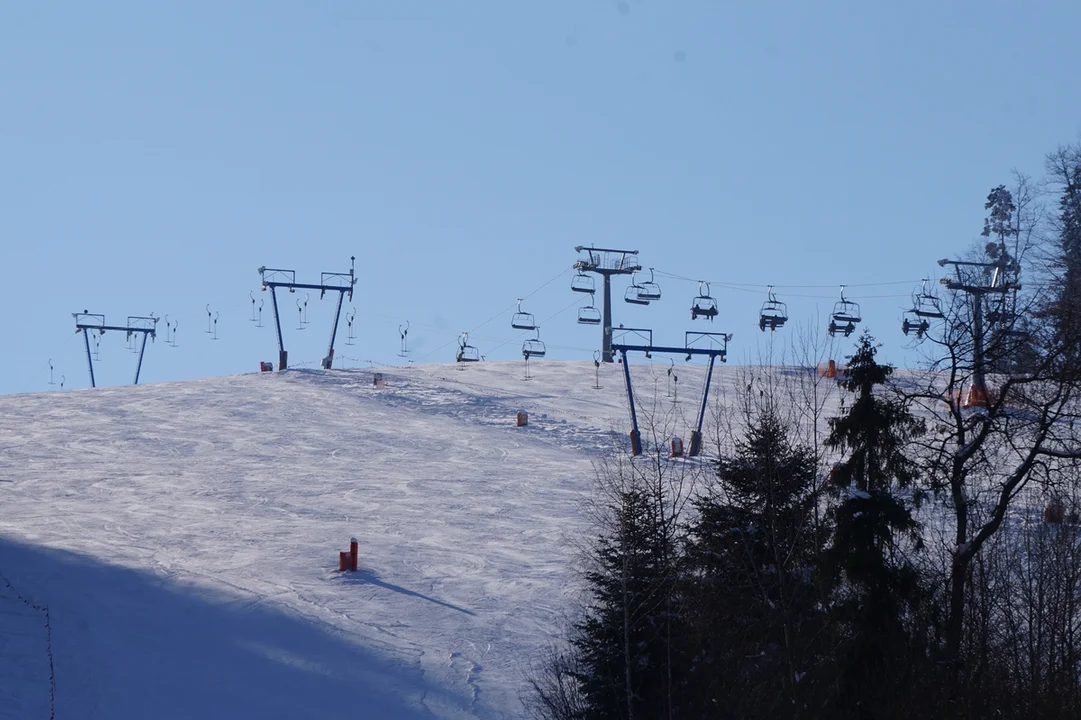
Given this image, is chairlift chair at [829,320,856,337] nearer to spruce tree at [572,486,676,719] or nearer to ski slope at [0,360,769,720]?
ski slope at [0,360,769,720]

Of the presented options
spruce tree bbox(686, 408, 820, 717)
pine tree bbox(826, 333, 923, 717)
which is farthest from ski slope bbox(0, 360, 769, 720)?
pine tree bbox(826, 333, 923, 717)

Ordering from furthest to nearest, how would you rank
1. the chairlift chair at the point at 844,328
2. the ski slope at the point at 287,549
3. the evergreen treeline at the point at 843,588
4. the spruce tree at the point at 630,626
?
1. the chairlift chair at the point at 844,328
2. the ski slope at the point at 287,549
3. the spruce tree at the point at 630,626
4. the evergreen treeline at the point at 843,588

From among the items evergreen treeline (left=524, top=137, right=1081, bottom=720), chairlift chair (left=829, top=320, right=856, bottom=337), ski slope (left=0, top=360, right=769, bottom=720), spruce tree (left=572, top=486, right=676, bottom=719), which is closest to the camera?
evergreen treeline (left=524, top=137, right=1081, bottom=720)

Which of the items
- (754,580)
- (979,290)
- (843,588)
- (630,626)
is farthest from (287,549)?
(979,290)

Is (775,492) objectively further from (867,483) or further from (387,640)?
(387,640)

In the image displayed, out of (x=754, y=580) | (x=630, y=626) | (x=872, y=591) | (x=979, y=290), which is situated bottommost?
(x=630, y=626)

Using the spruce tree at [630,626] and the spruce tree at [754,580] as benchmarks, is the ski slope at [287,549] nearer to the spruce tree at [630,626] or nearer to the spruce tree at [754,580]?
the spruce tree at [630,626]

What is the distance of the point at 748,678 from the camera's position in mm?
17141

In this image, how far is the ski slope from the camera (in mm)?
19297

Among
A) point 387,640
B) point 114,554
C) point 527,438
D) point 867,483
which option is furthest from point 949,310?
point 527,438

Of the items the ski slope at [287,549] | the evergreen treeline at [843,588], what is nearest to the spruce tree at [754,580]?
the evergreen treeline at [843,588]

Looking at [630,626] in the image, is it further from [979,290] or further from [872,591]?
[979,290]

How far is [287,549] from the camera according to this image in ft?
85.3

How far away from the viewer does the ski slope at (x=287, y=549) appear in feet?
63.3
